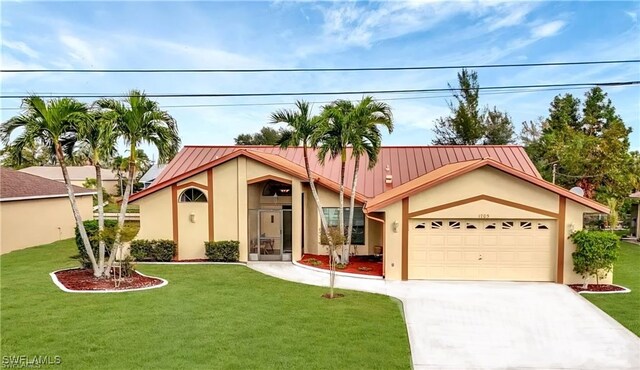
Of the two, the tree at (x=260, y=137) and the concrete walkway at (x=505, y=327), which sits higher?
the tree at (x=260, y=137)

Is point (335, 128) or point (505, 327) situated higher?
point (335, 128)

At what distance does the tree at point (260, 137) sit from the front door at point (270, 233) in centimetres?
4350

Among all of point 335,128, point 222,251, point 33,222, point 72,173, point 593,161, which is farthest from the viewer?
point 72,173

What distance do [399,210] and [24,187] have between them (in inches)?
771

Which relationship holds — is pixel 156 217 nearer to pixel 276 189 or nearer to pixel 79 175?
pixel 276 189

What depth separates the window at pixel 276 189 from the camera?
57.5ft

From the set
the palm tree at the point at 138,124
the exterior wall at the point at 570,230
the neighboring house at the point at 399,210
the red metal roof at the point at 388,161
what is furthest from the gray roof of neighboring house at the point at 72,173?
the exterior wall at the point at 570,230

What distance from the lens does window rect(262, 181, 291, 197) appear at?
690 inches

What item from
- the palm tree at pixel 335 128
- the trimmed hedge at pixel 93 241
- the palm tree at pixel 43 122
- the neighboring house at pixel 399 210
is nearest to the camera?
the palm tree at pixel 43 122

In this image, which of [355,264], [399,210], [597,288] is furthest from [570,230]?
[355,264]

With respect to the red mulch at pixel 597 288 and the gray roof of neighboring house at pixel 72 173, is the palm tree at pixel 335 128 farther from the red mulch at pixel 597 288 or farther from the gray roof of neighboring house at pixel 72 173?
the gray roof of neighboring house at pixel 72 173

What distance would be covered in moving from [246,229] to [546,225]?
11.2m

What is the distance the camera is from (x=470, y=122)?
42688mm

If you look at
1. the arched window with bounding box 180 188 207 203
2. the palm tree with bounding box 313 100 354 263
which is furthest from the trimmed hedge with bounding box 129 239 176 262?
the palm tree with bounding box 313 100 354 263
